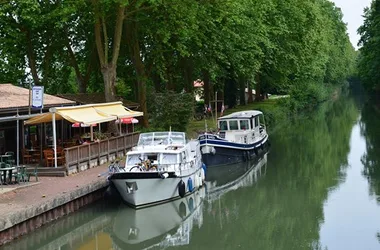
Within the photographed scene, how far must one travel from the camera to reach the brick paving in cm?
1917

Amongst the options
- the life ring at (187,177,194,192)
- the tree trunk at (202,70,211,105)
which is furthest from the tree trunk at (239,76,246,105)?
the life ring at (187,177,194,192)

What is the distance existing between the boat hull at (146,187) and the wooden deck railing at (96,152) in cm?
319

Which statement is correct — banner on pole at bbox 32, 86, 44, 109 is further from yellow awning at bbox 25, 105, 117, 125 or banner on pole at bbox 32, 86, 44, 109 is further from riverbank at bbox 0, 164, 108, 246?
riverbank at bbox 0, 164, 108, 246

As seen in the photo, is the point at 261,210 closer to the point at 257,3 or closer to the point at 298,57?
the point at 257,3

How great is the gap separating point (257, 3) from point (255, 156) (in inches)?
621

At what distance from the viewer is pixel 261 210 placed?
2398cm

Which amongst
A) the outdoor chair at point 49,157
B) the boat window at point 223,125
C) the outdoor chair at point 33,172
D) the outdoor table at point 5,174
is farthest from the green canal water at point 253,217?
the outdoor chair at point 49,157

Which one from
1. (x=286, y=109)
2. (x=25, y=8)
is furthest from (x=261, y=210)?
(x=286, y=109)

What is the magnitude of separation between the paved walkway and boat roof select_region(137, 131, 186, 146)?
8.61 feet

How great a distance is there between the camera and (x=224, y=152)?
34594 millimetres

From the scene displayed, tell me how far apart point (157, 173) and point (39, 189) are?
4.61 m

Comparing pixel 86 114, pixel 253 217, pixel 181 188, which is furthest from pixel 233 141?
pixel 253 217

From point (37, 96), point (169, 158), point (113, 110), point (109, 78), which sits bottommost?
point (169, 158)

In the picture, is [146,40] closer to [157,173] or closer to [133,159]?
[133,159]
